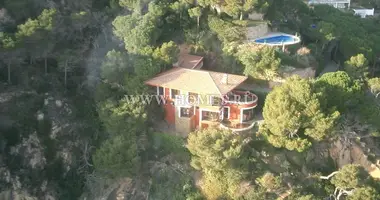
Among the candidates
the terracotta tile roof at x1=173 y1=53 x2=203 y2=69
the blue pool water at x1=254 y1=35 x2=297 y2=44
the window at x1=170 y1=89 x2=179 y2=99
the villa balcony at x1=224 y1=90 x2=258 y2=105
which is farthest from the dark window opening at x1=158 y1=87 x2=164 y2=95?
the blue pool water at x1=254 y1=35 x2=297 y2=44

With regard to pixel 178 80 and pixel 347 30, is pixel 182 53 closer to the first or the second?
pixel 178 80

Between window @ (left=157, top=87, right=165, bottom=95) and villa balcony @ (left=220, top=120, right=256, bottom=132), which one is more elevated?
window @ (left=157, top=87, right=165, bottom=95)

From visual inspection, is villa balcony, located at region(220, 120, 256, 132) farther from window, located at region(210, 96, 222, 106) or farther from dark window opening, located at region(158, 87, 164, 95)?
dark window opening, located at region(158, 87, 164, 95)

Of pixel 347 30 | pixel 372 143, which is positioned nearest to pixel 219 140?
pixel 372 143

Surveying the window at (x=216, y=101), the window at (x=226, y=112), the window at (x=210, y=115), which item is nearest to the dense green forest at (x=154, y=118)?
the window at (x=226, y=112)

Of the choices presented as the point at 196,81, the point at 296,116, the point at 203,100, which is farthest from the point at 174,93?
the point at 296,116

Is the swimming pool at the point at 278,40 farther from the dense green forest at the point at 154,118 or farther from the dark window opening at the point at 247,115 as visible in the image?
the dark window opening at the point at 247,115
